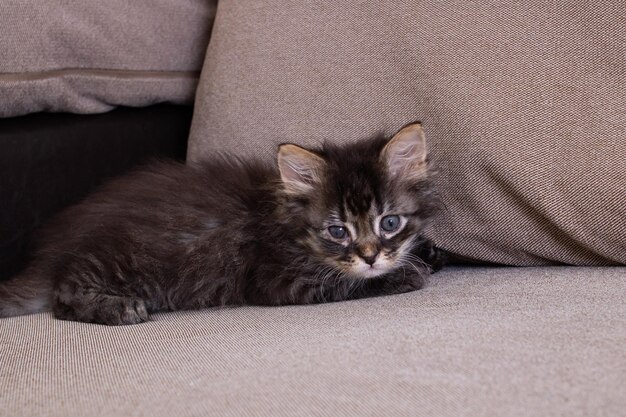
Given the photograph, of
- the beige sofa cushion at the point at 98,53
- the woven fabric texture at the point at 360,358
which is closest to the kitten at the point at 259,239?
the woven fabric texture at the point at 360,358

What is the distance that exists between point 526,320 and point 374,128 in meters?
0.77

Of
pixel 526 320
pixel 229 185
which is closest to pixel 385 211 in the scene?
pixel 229 185

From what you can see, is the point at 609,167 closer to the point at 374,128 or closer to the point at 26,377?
the point at 374,128

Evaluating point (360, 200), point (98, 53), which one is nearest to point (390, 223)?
point (360, 200)

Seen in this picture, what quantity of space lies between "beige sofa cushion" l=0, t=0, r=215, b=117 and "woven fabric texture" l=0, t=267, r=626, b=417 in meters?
0.70

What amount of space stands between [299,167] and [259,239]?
210mm

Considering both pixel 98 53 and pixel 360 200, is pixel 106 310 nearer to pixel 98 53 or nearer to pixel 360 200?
pixel 360 200

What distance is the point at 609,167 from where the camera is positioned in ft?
5.62

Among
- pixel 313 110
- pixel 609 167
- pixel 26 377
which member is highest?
pixel 609 167

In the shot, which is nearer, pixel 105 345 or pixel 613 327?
pixel 613 327

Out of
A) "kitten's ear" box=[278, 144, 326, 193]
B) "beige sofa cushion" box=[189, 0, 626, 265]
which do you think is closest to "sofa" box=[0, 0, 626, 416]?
"beige sofa cushion" box=[189, 0, 626, 265]

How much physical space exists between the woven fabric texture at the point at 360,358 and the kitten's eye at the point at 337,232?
0.71ft

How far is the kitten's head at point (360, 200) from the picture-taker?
1.93 metres

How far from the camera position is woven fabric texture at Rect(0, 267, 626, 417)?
3.60ft
